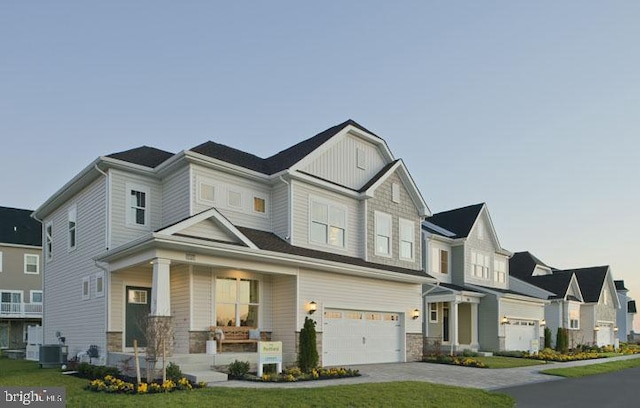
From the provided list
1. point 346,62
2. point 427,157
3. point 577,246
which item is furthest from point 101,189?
point 577,246

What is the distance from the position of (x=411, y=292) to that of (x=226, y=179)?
377 inches

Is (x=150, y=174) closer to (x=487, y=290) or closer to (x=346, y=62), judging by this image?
(x=346, y=62)

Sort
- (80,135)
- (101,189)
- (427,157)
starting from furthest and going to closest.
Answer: (427,157), (80,135), (101,189)

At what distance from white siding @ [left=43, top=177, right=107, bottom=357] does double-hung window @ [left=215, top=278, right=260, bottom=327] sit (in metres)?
3.65

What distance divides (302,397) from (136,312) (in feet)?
27.0

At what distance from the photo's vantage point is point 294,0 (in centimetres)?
2077

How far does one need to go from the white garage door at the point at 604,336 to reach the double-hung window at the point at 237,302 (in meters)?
34.7

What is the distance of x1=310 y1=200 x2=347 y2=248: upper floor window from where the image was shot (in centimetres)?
1966

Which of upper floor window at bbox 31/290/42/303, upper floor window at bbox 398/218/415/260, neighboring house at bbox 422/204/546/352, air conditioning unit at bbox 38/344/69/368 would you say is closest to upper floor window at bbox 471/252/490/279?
neighboring house at bbox 422/204/546/352

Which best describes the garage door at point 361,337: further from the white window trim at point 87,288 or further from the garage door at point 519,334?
the garage door at point 519,334

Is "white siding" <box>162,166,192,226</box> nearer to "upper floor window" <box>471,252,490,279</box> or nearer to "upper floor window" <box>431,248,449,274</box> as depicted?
"upper floor window" <box>431,248,449,274</box>

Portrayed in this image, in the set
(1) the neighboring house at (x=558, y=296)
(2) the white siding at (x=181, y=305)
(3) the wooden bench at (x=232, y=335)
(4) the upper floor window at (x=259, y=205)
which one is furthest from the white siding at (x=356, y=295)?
(1) the neighboring house at (x=558, y=296)

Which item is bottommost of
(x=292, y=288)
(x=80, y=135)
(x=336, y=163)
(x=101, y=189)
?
(x=292, y=288)

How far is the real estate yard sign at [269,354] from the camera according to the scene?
14.6 m
